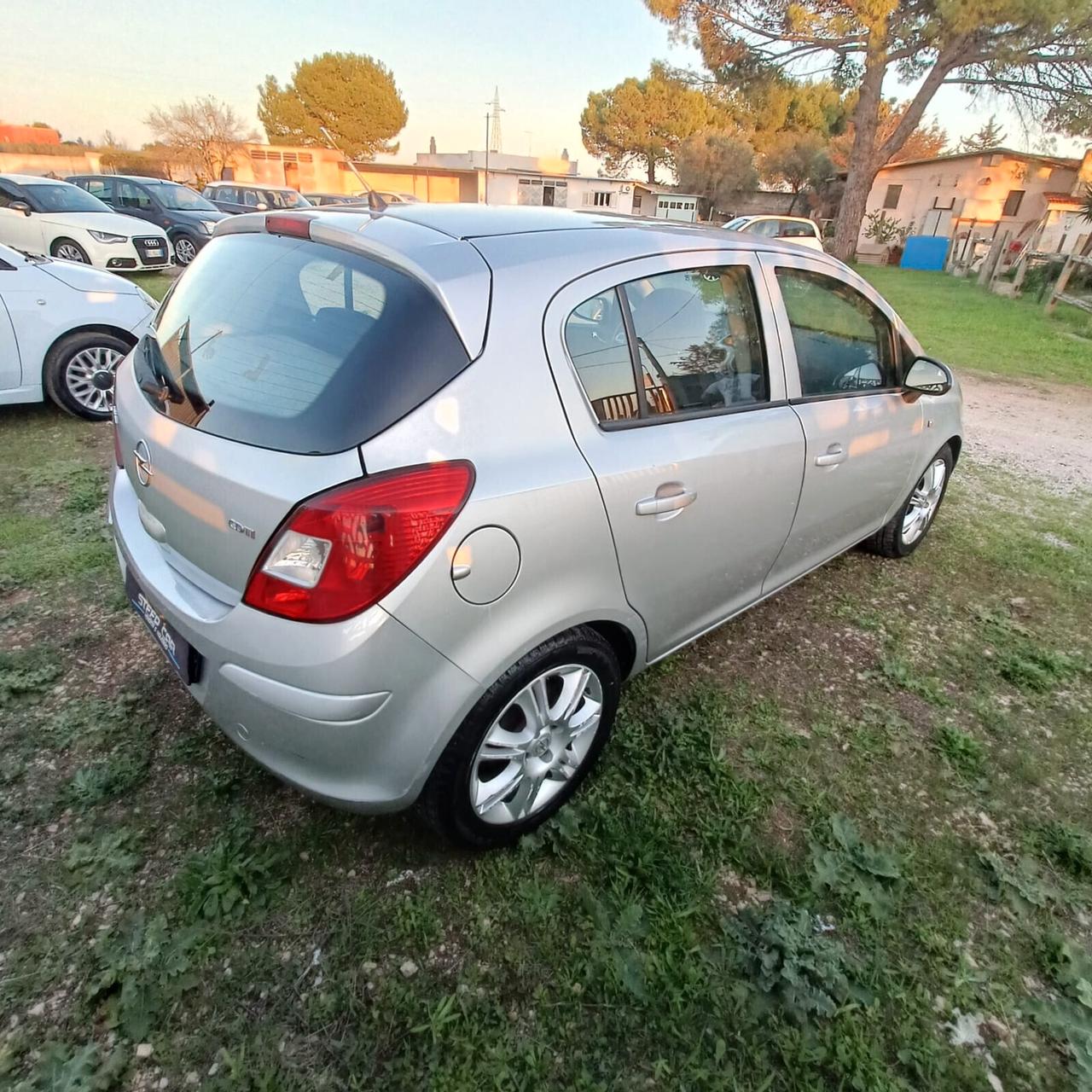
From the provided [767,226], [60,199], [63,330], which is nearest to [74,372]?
[63,330]

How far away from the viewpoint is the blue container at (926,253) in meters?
27.0

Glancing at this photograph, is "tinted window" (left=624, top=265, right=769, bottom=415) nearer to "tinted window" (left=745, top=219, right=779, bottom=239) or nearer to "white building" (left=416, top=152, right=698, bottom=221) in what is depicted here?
"tinted window" (left=745, top=219, right=779, bottom=239)

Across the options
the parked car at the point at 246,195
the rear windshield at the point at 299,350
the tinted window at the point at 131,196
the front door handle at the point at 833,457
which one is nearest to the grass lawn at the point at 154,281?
the tinted window at the point at 131,196

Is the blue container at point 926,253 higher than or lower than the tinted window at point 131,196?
lower

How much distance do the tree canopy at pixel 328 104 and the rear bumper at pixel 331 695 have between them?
56.5 m

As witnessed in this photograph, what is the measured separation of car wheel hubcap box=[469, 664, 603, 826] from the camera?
1862 mm

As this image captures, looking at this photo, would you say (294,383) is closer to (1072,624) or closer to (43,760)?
(43,760)

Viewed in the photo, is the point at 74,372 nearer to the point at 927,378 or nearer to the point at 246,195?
the point at 927,378

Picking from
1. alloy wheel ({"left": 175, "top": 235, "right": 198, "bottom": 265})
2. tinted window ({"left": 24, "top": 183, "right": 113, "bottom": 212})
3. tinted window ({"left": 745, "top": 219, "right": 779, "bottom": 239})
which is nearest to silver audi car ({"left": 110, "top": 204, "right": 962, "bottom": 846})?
tinted window ({"left": 24, "top": 183, "right": 113, "bottom": 212})

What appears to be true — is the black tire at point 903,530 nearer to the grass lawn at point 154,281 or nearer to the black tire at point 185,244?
the grass lawn at point 154,281

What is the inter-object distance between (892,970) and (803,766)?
703 mm

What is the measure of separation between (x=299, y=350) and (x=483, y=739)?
42.7 inches

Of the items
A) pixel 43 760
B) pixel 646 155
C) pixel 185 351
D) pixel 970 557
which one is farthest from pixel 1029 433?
pixel 646 155

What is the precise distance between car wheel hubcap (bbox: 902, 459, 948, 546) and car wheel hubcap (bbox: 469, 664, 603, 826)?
2498 millimetres
